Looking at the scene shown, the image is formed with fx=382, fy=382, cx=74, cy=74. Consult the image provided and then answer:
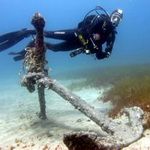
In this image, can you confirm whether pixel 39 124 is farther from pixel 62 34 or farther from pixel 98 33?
pixel 98 33

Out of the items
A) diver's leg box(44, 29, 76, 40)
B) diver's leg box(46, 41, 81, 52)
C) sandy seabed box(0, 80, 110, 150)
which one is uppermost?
diver's leg box(44, 29, 76, 40)

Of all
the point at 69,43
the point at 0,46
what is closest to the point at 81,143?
the point at 69,43

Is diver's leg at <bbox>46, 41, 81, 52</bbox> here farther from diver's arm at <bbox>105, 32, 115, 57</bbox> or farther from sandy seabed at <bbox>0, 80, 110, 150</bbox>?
sandy seabed at <bbox>0, 80, 110, 150</bbox>

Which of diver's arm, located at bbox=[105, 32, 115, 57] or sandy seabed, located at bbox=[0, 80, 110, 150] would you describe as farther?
diver's arm, located at bbox=[105, 32, 115, 57]

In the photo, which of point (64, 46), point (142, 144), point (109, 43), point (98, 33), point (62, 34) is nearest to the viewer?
point (142, 144)

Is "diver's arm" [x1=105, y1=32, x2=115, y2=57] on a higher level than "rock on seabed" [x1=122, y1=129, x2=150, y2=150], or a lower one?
higher

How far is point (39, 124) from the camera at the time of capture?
1270 cm

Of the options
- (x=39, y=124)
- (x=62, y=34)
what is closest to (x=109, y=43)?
(x=62, y=34)

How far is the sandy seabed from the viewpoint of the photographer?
10398 millimetres

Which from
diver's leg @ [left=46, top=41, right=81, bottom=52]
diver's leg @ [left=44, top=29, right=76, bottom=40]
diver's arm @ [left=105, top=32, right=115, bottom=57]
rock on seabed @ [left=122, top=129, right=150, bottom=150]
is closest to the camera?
rock on seabed @ [left=122, top=129, right=150, bottom=150]

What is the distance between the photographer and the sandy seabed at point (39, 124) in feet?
34.1

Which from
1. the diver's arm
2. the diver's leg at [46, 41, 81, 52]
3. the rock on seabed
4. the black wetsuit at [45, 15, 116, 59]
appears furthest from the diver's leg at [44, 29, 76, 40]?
the rock on seabed

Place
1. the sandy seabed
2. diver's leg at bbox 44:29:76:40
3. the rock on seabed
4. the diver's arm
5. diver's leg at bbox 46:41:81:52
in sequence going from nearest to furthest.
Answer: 1. the rock on seabed
2. the sandy seabed
3. the diver's arm
4. diver's leg at bbox 44:29:76:40
5. diver's leg at bbox 46:41:81:52

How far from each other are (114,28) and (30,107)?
7.10m
